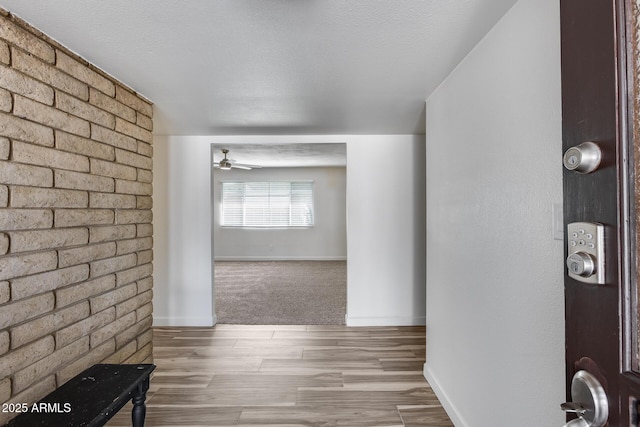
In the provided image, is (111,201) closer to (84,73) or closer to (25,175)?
(25,175)

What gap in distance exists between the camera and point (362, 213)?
351 centimetres

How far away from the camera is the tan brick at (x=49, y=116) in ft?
4.55

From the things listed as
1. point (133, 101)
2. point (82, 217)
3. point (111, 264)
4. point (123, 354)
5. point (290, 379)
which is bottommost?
point (290, 379)

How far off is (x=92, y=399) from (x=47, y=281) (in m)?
0.57

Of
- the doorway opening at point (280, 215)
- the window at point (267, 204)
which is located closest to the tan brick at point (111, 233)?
the doorway opening at point (280, 215)

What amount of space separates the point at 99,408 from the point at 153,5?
1.66m

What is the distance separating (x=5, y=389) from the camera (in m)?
1.29

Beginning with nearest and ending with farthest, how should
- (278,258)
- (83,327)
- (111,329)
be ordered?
(83,327)
(111,329)
(278,258)

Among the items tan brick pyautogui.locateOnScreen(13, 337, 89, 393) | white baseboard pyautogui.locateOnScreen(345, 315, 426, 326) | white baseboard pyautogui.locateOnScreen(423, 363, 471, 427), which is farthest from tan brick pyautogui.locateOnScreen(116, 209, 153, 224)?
white baseboard pyautogui.locateOnScreen(423, 363, 471, 427)

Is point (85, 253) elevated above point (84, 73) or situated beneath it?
situated beneath

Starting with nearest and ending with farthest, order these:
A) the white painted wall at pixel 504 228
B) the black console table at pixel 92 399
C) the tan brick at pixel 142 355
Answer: the white painted wall at pixel 504 228 → the black console table at pixel 92 399 → the tan brick at pixel 142 355

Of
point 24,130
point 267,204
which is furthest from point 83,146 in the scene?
point 267,204

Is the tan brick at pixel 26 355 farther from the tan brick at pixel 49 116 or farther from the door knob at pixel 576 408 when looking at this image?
the door knob at pixel 576 408

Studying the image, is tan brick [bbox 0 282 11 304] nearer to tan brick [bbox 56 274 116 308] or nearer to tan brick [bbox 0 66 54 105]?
tan brick [bbox 56 274 116 308]
